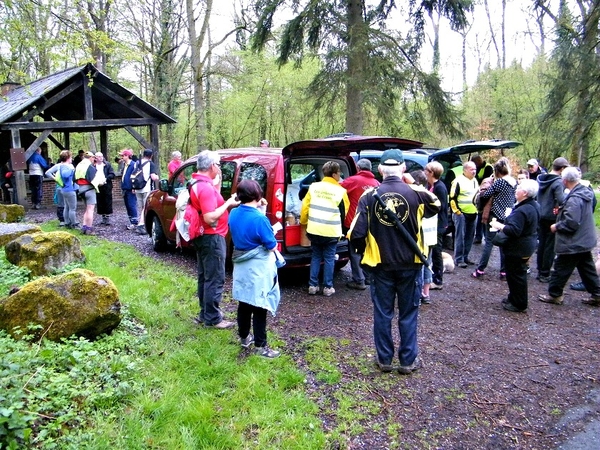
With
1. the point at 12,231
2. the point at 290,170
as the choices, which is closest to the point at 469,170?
the point at 290,170

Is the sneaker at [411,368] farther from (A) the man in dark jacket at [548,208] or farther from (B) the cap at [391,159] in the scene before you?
(A) the man in dark jacket at [548,208]

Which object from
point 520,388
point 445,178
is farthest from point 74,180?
point 520,388

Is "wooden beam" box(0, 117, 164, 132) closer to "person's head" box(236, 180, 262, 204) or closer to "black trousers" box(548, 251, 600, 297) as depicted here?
"person's head" box(236, 180, 262, 204)

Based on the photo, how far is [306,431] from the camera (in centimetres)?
308

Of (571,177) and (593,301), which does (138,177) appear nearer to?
(571,177)

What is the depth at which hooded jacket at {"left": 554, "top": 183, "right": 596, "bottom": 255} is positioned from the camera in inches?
225

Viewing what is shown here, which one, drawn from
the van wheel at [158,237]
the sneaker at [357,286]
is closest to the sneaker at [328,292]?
the sneaker at [357,286]

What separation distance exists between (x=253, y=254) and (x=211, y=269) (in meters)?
0.90

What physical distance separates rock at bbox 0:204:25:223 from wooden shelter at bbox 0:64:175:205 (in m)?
2.76

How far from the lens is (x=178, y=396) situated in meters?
3.41

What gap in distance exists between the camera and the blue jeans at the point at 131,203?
10031 mm

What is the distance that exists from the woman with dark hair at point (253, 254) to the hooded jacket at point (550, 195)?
195 inches

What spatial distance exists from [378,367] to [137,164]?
7420 mm

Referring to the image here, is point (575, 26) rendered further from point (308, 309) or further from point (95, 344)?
point (95, 344)
